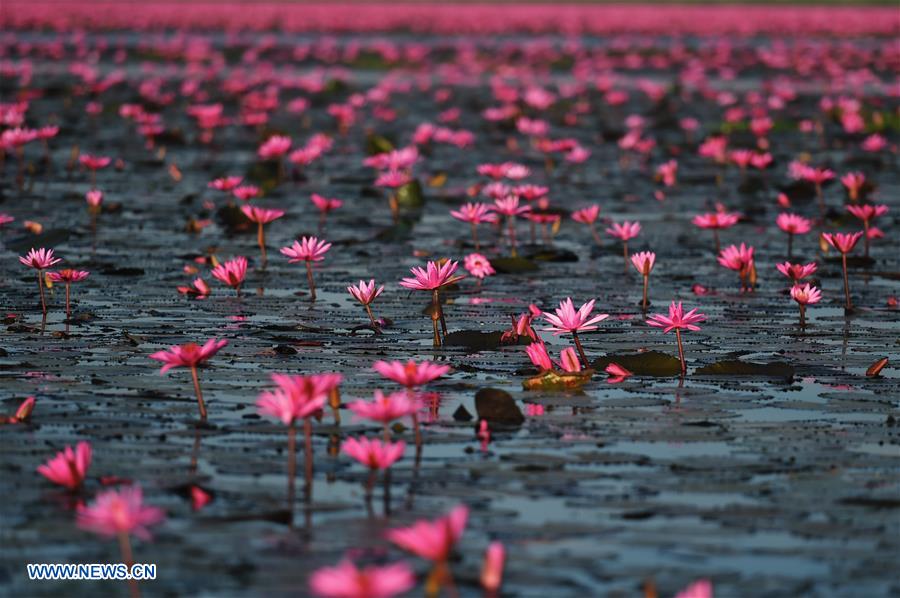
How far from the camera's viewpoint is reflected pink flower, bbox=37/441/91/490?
379cm

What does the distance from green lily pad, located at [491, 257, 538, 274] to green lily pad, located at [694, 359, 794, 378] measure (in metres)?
2.45

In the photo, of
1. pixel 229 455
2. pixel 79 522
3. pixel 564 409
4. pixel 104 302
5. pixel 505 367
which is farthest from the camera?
pixel 104 302

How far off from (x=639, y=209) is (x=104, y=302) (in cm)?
493

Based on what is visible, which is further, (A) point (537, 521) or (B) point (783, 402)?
(B) point (783, 402)

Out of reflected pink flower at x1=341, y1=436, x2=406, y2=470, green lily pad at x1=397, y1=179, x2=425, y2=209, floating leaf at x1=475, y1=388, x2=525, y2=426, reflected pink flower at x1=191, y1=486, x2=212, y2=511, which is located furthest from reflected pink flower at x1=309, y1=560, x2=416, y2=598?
green lily pad at x1=397, y1=179, x2=425, y2=209

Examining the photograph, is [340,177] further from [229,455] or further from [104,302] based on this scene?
[229,455]

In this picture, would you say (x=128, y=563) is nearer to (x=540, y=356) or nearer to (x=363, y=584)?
(x=363, y=584)

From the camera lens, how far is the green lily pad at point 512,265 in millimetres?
7715

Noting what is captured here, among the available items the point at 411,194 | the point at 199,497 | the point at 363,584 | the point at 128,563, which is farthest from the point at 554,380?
the point at 411,194

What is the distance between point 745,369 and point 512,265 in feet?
8.34

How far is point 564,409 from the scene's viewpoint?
488 centimetres

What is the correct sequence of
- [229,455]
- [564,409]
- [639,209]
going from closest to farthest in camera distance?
[229,455] → [564,409] → [639,209]

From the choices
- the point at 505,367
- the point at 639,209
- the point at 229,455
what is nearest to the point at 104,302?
the point at 505,367

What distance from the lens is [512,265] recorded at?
305 inches
